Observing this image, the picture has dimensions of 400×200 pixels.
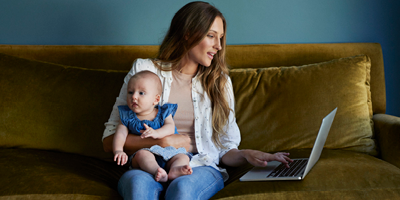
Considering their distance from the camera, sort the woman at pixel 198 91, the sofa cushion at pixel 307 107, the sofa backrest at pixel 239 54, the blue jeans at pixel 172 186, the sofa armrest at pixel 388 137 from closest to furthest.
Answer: the blue jeans at pixel 172 186 < the woman at pixel 198 91 < the sofa armrest at pixel 388 137 < the sofa cushion at pixel 307 107 < the sofa backrest at pixel 239 54

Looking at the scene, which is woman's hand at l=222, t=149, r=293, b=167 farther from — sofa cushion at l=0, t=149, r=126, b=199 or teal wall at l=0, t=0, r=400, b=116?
teal wall at l=0, t=0, r=400, b=116

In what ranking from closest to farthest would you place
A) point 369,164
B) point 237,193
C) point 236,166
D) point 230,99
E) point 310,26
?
point 237,193 → point 369,164 → point 236,166 → point 230,99 → point 310,26

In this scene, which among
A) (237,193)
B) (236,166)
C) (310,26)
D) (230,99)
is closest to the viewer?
(237,193)

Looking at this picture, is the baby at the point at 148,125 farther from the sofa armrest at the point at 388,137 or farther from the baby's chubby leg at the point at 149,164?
the sofa armrest at the point at 388,137

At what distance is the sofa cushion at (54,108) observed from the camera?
167cm

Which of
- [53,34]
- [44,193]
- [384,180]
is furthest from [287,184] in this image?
[53,34]

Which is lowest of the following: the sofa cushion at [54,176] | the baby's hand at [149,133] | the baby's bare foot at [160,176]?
the sofa cushion at [54,176]

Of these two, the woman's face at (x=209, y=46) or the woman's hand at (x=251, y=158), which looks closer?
the woman's hand at (x=251, y=158)

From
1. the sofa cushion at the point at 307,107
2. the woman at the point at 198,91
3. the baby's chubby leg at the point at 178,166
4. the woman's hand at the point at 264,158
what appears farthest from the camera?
the sofa cushion at the point at 307,107

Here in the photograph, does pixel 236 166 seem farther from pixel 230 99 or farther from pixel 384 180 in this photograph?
pixel 384 180

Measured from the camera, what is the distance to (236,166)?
1485 mm

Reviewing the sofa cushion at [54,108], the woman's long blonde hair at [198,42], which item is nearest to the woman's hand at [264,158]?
the woman's long blonde hair at [198,42]

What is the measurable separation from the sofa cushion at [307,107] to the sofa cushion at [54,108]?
76cm

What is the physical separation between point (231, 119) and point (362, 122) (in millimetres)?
706
